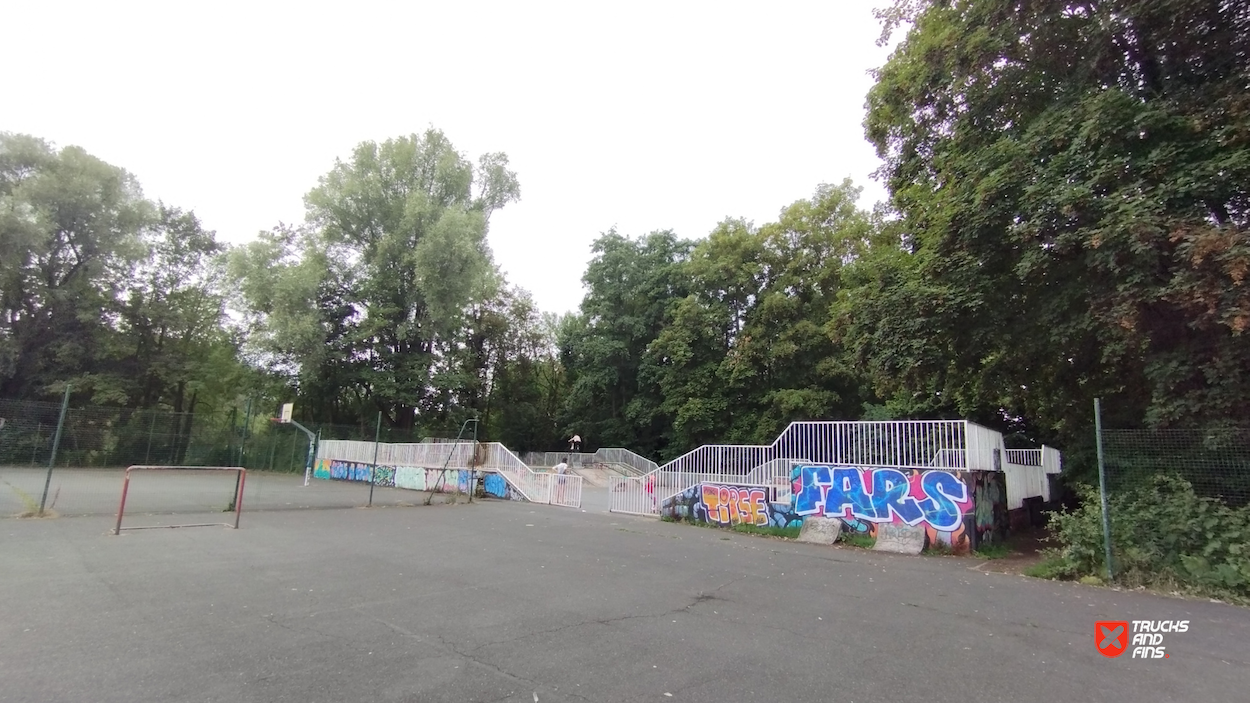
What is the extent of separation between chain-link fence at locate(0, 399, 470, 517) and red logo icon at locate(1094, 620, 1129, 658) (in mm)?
15506

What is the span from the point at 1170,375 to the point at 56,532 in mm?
17506

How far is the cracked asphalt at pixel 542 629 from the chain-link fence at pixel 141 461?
4184 mm

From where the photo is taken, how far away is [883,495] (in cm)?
1215

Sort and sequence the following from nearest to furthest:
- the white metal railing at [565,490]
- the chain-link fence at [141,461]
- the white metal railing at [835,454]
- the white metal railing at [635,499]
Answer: the white metal railing at [835,454] → the chain-link fence at [141,461] → the white metal railing at [635,499] → the white metal railing at [565,490]

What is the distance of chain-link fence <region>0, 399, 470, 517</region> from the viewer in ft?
44.2

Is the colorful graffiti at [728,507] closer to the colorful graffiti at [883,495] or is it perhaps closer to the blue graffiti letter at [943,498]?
the colorful graffiti at [883,495]

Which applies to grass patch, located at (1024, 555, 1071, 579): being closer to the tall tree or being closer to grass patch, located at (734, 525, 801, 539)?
grass patch, located at (734, 525, 801, 539)

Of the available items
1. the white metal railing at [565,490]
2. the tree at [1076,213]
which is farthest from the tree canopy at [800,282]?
the white metal railing at [565,490]

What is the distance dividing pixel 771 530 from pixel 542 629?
9.39m

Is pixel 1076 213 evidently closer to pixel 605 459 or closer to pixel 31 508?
pixel 31 508

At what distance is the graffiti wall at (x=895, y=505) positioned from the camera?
445 inches

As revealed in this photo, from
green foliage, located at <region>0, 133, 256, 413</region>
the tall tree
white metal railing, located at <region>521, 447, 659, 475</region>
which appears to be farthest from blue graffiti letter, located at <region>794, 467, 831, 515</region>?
green foliage, located at <region>0, 133, 256, 413</region>

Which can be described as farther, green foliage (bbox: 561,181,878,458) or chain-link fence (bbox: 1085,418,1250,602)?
green foliage (bbox: 561,181,878,458)

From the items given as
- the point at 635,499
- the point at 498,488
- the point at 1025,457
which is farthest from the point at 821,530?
the point at 498,488
